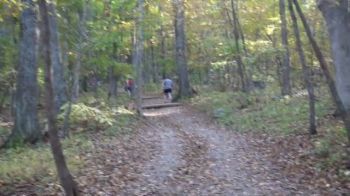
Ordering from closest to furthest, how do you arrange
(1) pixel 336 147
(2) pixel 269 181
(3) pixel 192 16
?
(2) pixel 269 181, (1) pixel 336 147, (3) pixel 192 16

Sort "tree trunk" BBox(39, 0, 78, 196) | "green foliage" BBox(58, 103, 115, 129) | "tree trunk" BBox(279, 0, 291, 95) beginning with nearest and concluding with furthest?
"tree trunk" BBox(39, 0, 78, 196) < "green foliage" BBox(58, 103, 115, 129) < "tree trunk" BBox(279, 0, 291, 95)

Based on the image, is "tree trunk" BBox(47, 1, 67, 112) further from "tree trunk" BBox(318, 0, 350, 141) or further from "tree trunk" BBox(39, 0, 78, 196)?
"tree trunk" BBox(39, 0, 78, 196)

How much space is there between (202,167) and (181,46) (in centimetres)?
1809

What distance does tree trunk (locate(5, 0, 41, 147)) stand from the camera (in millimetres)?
12211

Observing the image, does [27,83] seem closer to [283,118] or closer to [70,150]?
[70,150]

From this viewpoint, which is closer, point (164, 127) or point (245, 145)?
point (245, 145)

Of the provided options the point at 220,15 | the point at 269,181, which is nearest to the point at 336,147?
the point at 269,181

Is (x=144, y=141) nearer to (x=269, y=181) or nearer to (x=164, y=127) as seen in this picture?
(x=164, y=127)

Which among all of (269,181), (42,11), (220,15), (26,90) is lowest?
(269,181)

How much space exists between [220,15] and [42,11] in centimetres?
2535

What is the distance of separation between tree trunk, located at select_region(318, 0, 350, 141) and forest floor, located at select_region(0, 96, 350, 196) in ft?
6.15

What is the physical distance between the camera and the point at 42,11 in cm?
701

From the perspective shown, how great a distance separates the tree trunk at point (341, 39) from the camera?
481 inches

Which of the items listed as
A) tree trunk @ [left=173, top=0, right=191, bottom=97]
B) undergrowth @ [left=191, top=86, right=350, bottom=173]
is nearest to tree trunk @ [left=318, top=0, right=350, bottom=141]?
undergrowth @ [left=191, top=86, right=350, bottom=173]
